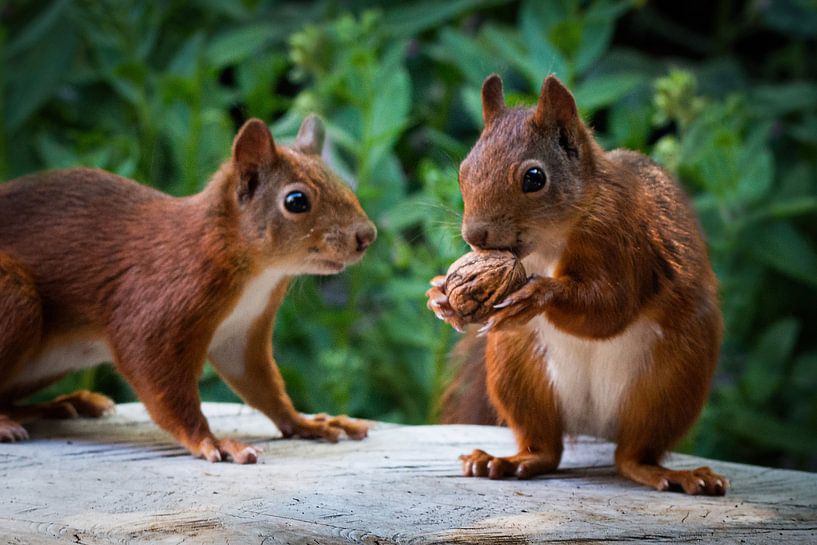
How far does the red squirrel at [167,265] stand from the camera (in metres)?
1.54

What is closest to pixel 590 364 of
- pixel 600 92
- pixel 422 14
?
pixel 600 92

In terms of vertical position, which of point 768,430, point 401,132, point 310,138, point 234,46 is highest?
point 234,46

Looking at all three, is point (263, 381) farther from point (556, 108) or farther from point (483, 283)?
point (556, 108)

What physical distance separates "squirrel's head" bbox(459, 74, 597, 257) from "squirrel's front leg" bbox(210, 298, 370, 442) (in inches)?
18.6

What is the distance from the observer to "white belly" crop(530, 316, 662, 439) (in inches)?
58.1

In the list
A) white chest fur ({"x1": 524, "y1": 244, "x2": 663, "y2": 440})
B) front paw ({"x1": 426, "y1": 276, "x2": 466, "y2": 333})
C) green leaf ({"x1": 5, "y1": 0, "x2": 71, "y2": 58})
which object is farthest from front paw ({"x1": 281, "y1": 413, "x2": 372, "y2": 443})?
green leaf ({"x1": 5, "y1": 0, "x2": 71, "y2": 58})

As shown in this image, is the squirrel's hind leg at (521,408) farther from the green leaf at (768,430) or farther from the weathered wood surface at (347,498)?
the green leaf at (768,430)

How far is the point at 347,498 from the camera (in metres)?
1.32

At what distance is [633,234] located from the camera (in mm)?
1425

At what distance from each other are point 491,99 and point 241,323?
1.68 ft

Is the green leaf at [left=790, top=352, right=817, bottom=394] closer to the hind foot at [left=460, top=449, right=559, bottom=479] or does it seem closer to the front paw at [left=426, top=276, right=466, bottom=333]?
the hind foot at [left=460, top=449, right=559, bottom=479]

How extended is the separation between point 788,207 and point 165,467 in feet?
5.26

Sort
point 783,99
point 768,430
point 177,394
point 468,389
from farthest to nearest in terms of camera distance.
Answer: point 783,99, point 768,430, point 468,389, point 177,394

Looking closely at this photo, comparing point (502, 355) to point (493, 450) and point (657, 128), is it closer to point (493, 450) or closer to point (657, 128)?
point (493, 450)
